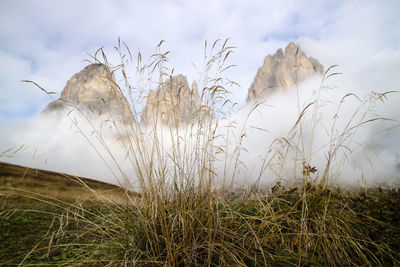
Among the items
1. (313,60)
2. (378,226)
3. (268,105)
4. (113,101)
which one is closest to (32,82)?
(113,101)

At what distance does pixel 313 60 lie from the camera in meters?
104

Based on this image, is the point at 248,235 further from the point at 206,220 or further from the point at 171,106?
the point at 171,106

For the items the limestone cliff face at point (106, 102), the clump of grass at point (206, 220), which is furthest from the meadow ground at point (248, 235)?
the limestone cliff face at point (106, 102)

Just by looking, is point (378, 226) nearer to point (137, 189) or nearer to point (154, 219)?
point (154, 219)

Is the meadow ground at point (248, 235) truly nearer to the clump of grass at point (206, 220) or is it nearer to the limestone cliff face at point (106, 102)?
the clump of grass at point (206, 220)

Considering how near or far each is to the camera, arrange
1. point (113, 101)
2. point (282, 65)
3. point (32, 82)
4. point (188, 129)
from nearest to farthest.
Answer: point (32, 82) < point (113, 101) < point (188, 129) < point (282, 65)

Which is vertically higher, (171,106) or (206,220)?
(171,106)

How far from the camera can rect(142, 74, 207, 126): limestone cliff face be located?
2347 millimetres

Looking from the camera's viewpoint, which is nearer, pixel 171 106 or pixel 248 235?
pixel 248 235

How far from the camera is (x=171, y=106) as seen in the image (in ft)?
8.14

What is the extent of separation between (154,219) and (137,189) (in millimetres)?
463

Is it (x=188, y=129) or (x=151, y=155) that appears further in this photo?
(x=188, y=129)

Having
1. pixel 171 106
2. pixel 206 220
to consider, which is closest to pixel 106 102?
pixel 171 106

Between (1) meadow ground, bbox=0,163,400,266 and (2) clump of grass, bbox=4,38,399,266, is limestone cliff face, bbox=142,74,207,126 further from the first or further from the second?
(1) meadow ground, bbox=0,163,400,266
